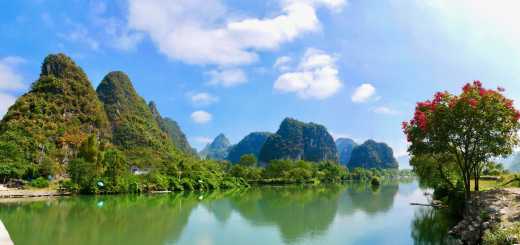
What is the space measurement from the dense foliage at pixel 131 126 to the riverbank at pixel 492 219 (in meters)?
67.6

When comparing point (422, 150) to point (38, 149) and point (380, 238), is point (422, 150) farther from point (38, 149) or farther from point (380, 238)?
point (38, 149)

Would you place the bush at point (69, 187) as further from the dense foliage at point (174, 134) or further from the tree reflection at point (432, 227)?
the dense foliage at point (174, 134)

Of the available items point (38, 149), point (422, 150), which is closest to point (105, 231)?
point (422, 150)

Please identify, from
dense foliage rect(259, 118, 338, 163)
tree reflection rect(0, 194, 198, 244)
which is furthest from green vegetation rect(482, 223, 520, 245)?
dense foliage rect(259, 118, 338, 163)

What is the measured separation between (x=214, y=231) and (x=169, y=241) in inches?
134

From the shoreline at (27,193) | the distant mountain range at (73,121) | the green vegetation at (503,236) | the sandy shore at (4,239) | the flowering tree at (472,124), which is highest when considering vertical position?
the distant mountain range at (73,121)

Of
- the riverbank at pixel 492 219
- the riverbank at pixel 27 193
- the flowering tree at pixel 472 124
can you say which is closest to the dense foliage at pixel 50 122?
the riverbank at pixel 27 193

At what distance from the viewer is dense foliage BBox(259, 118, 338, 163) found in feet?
544

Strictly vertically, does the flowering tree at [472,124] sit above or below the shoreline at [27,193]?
above

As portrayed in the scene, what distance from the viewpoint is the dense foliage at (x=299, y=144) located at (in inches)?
6523

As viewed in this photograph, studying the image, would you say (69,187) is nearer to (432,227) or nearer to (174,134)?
(432,227)

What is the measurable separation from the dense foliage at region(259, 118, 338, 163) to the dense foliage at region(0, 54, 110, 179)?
89.4 metres

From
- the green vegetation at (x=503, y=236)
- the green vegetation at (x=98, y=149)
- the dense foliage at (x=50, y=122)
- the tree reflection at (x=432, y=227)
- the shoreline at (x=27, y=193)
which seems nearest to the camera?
the green vegetation at (x=503, y=236)

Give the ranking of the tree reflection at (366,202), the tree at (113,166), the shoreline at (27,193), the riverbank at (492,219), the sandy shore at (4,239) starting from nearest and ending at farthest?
the riverbank at (492,219) → the sandy shore at (4,239) → the tree reflection at (366,202) → the shoreline at (27,193) → the tree at (113,166)
